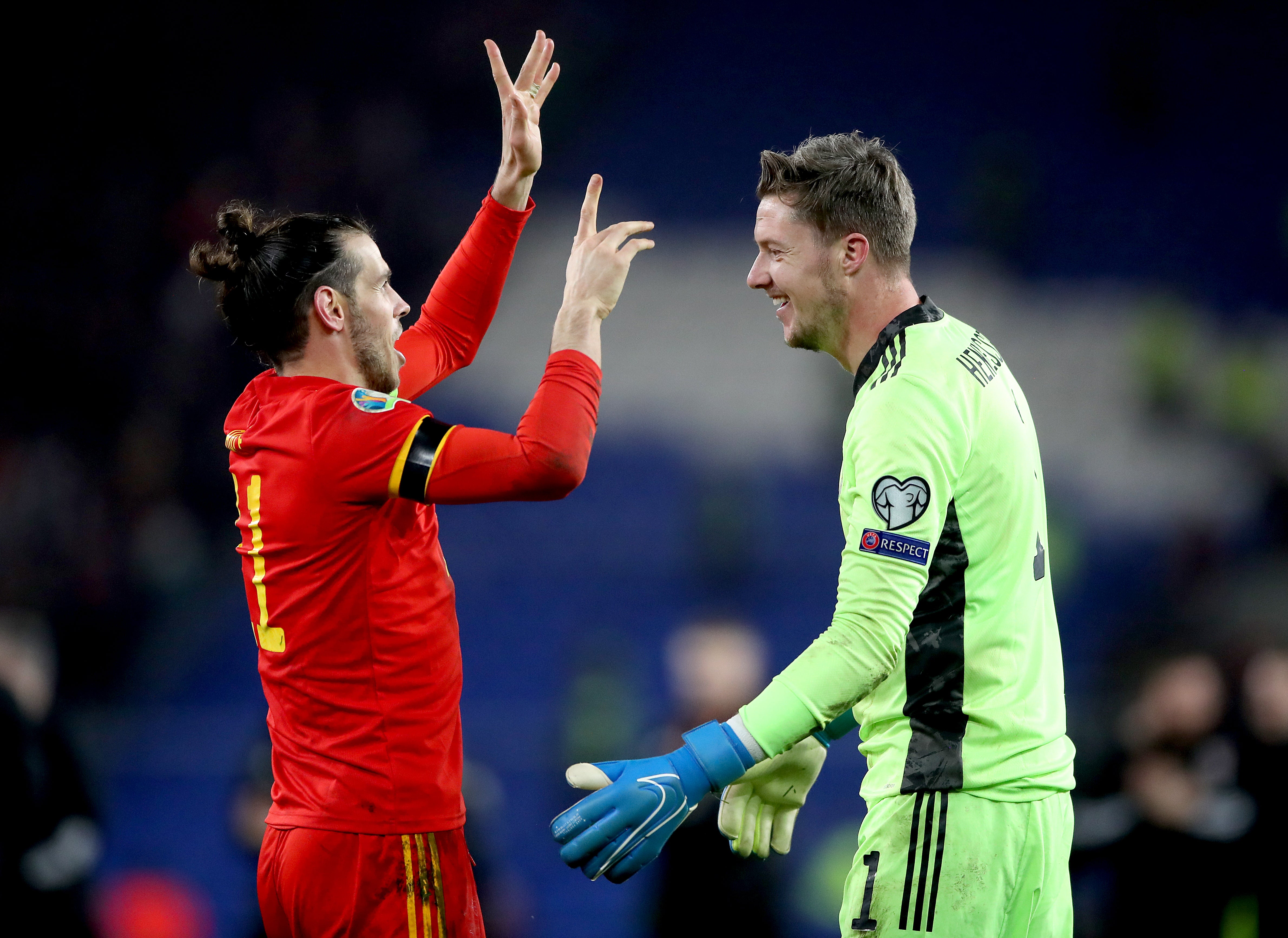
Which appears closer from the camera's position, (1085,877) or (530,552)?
(1085,877)

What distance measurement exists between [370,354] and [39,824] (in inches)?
135

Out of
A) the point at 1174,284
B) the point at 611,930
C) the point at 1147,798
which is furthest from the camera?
the point at 1174,284

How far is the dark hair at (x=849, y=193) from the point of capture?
256 cm

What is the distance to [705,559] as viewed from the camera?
791 centimetres

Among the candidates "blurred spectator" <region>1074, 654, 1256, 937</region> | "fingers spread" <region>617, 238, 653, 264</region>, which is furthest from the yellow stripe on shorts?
"blurred spectator" <region>1074, 654, 1256, 937</region>

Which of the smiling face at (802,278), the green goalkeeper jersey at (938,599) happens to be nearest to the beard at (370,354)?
the smiling face at (802,278)

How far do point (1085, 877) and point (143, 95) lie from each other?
293 inches

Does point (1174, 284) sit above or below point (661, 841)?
above

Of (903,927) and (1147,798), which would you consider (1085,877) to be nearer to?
(1147,798)

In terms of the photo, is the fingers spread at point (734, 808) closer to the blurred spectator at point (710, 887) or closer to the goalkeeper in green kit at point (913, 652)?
the goalkeeper in green kit at point (913, 652)

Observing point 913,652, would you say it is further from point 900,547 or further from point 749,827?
point 749,827

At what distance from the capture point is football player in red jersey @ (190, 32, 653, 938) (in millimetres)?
2365

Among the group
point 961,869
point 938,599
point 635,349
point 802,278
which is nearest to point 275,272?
→ point 802,278

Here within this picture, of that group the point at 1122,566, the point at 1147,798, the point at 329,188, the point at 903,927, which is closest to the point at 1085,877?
the point at 1147,798
